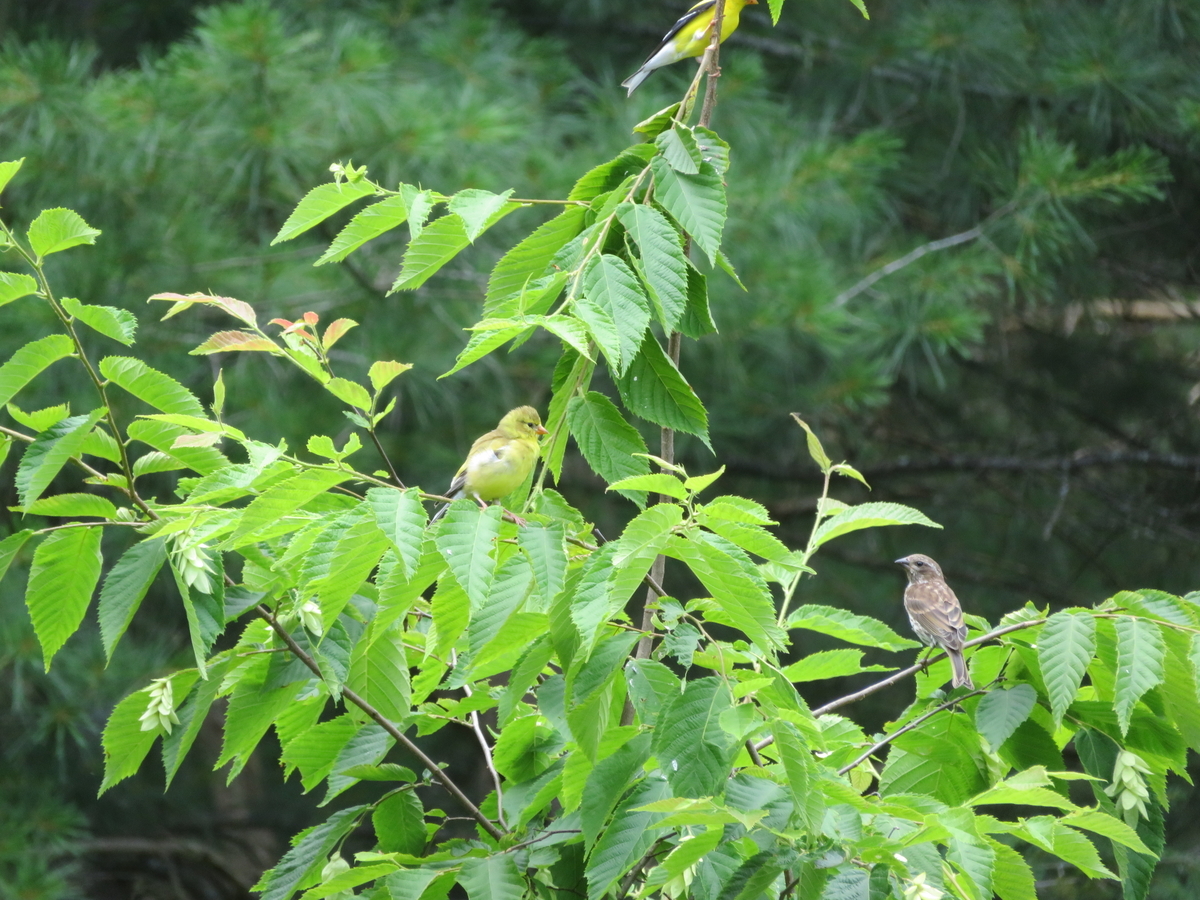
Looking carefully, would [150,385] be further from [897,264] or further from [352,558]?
[897,264]

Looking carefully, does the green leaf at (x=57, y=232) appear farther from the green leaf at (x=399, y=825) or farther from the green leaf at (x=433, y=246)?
the green leaf at (x=399, y=825)

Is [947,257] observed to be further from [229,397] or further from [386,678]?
[386,678]

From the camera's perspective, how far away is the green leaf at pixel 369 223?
1414mm

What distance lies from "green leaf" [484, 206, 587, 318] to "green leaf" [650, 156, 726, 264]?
138 mm

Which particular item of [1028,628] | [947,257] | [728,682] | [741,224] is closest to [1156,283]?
[947,257]

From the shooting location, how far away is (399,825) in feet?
5.17

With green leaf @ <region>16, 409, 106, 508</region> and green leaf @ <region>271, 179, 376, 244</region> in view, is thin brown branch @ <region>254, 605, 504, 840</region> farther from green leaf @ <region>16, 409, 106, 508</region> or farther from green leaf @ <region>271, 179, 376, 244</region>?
green leaf @ <region>271, 179, 376, 244</region>

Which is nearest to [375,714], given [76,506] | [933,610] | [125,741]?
[125,741]

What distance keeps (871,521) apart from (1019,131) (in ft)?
16.4

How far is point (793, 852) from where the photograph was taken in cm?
118

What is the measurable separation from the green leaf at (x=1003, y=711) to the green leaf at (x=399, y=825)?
2.36 feet

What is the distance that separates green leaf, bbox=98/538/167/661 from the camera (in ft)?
4.34

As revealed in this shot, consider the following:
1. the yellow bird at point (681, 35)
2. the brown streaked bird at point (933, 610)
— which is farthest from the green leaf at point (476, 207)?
the yellow bird at point (681, 35)

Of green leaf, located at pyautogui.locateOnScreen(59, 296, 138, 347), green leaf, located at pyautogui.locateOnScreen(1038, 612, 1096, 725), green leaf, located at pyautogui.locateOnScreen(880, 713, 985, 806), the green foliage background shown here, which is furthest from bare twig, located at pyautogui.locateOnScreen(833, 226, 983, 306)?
green leaf, located at pyautogui.locateOnScreen(59, 296, 138, 347)
